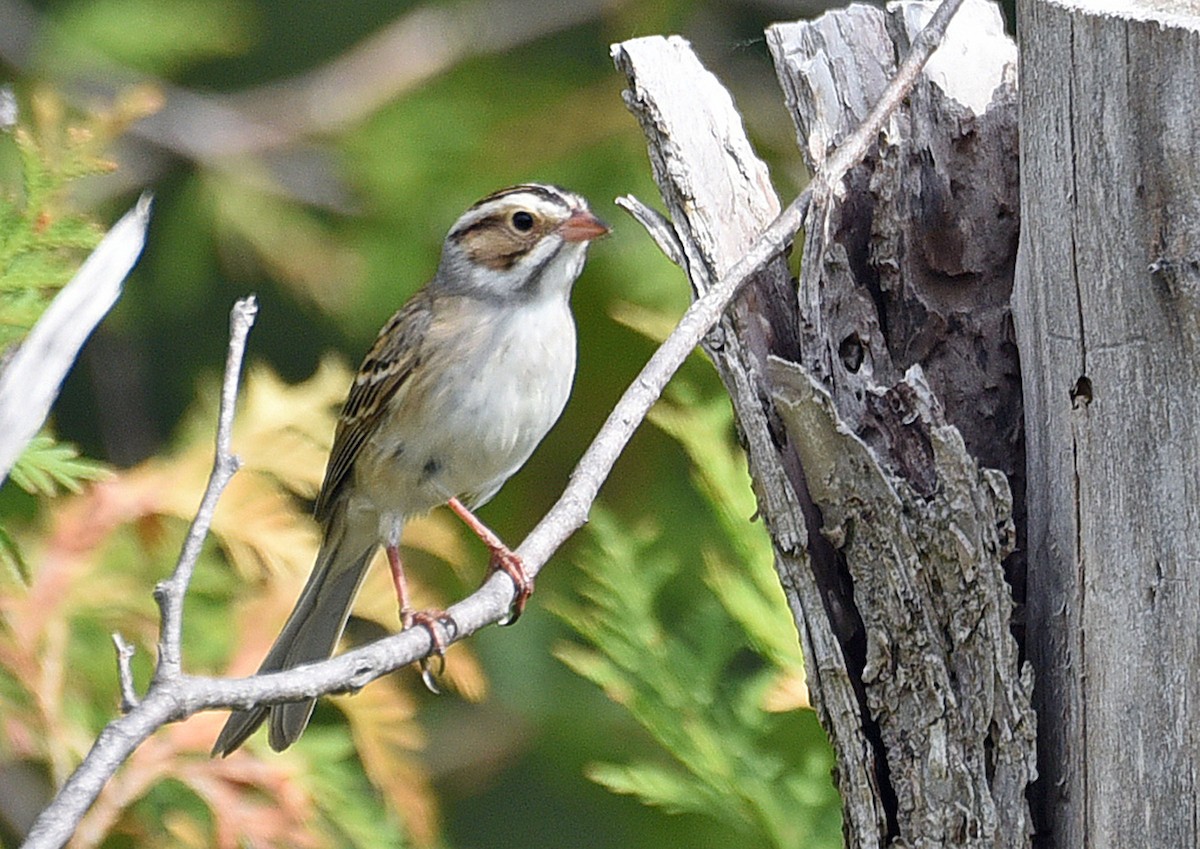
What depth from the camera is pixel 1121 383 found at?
213 cm

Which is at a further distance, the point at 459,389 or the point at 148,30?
the point at 148,30

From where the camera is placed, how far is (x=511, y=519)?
18.6 feet

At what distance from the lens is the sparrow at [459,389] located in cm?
350

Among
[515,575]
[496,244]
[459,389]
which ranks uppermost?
[496,244]

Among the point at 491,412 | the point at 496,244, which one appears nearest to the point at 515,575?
the point at 491,412

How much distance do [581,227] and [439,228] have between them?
6.53ft

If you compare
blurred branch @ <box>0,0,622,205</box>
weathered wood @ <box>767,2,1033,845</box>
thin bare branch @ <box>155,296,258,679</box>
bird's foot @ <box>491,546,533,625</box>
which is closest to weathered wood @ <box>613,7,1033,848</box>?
weathered wood @ <box>767,2,1033,845</box>

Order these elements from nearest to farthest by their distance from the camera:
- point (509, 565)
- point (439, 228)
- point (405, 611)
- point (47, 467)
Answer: point (47, 467) → point (509, 565) → point (405, 611) → point (439, 228)

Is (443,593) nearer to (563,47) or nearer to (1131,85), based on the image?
(563,47)

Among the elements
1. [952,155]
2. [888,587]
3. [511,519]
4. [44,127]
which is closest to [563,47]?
[511,519]

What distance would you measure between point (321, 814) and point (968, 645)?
1.88 metres

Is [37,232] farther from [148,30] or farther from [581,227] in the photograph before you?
[148,30]

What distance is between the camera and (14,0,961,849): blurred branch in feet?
4.88

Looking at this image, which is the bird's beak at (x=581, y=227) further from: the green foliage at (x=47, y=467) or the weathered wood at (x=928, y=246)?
the green foliage at (x=47, y=467)
